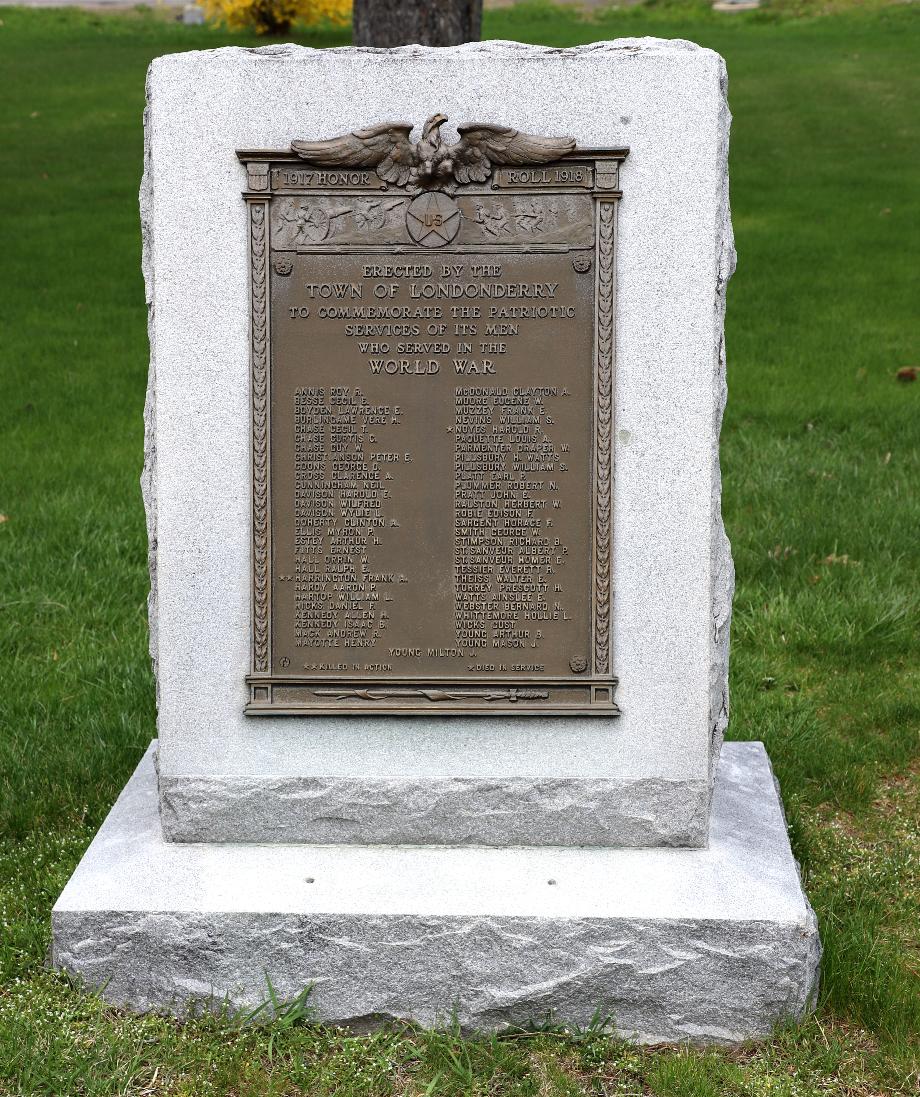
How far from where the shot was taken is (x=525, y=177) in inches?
144

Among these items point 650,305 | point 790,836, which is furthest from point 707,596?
point 790,836

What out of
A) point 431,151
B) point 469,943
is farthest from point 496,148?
point 469,943

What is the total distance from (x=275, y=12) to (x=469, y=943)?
24168 millimetres

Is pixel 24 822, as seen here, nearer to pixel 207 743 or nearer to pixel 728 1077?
pixel 207 743

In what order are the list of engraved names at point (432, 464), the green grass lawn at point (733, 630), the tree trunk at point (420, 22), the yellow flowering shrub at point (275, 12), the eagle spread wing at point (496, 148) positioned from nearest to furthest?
1. the green grass lawn at point (733, 630)
2. the eagle spread wing at point (496, 148)
3. the list of engraved names at point (432, 464)
4. the tree trunk at point (420, 22)
5. the yellow flowering shrub at point (275, 12)

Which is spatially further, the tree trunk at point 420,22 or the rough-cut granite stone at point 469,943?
the tree trunk at point 420,22

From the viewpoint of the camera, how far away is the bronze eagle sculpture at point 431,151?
11.8ft

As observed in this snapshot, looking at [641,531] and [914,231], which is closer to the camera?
[641,531]

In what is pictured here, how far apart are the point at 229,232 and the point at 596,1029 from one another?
238 cm

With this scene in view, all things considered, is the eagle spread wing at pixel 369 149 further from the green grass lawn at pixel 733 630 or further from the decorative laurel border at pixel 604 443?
the green grass lawn at pixel 733 630

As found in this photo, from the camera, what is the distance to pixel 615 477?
3760mm

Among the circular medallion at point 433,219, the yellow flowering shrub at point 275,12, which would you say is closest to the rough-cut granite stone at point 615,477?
the circular medallion at point 433,219

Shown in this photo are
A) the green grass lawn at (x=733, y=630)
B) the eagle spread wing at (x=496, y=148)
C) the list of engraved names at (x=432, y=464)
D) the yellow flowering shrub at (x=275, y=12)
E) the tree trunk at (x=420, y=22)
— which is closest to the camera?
the green grass lawn at (x=733, y=630)

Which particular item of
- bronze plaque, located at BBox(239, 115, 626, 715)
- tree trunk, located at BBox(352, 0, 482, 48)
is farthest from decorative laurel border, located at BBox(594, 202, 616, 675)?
tree trunk, located at BBox(352, 0, 482, 48)
